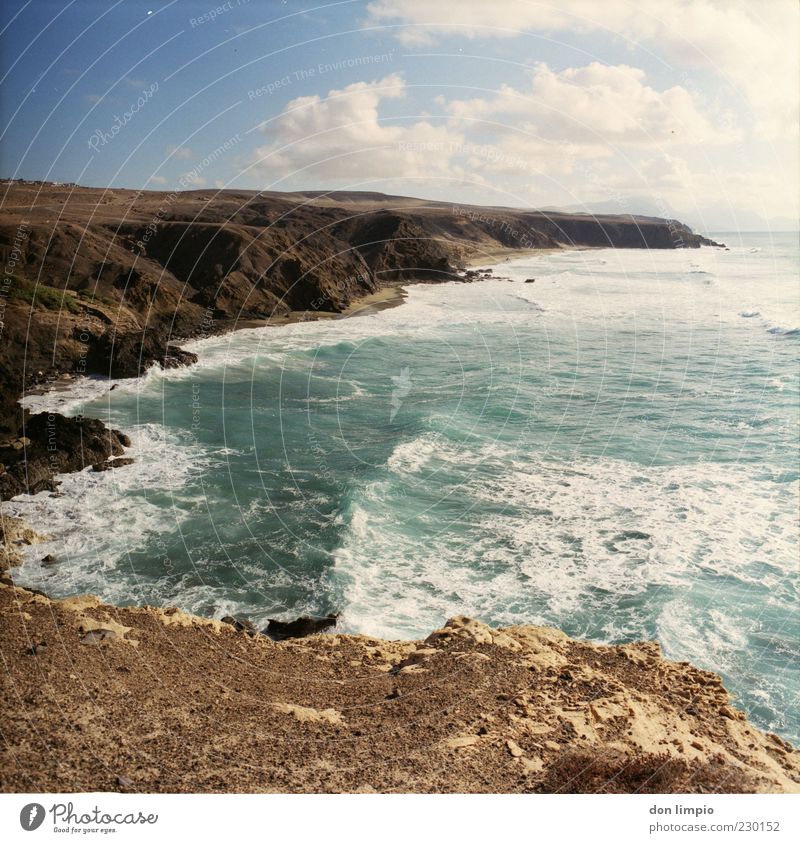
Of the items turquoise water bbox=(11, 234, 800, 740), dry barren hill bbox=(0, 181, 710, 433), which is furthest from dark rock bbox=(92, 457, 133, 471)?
dry barren hill bbox=(0, 181, 710, 433)

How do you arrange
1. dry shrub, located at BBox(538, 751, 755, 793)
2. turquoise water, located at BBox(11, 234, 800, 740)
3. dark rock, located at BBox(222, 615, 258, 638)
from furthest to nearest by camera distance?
turquoise water, located at BBox(11, 234, 800, 740) → dark rock, located at BBox(222, 615, 258, 638) → dry shrub, located at BBox(538, 751, 755, 793)

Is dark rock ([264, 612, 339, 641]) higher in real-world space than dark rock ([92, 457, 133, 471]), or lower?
lower

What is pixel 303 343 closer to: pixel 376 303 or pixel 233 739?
pixel 376 303

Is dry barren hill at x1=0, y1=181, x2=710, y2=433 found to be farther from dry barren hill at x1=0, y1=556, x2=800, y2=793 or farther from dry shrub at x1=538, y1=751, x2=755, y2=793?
dry shrub at x1=538, y1=751, x2=755, y2=793

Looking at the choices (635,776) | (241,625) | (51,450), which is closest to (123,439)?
(51,450)

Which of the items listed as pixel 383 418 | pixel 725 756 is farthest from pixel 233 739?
pixel 383 418

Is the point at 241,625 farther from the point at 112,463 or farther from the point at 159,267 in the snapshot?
the point at 159,267

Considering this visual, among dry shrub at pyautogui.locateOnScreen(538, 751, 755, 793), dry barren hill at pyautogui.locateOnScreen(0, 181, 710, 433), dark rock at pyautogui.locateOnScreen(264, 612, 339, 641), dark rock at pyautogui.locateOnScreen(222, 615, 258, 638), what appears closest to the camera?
dry shrub at pyautogui.locateOnScreen(538, 751, 755, 793)
